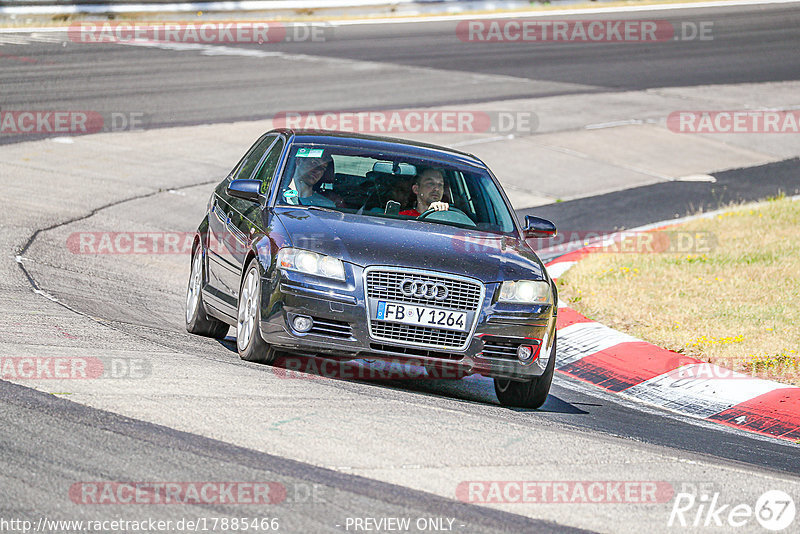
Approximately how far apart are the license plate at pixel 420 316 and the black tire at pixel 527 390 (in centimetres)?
75

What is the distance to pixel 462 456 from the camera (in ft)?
18.5

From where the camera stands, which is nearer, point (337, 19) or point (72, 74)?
point (72, 74)

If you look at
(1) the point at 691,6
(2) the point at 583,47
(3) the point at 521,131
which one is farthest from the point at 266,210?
(1) the point at 691,6

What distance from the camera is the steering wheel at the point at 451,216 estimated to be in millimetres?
8258

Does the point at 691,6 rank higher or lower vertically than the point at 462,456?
higher

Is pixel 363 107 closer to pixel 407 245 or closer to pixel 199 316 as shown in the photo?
pixel 199 316

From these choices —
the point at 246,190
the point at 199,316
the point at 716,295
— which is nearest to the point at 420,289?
the point at 246,190

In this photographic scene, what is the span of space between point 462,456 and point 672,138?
1585 cm

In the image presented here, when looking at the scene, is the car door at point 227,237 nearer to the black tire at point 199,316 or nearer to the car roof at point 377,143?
the black tire at point 199,316

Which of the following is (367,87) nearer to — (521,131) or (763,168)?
(521,131)

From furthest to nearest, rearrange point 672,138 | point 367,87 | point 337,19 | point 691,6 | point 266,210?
1. point 691,6
2. point 337,19
3. point 367,87
4. point 672,138
5. point 266,210

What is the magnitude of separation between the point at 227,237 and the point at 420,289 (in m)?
1.93

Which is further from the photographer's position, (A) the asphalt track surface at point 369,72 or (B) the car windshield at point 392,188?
(A) the asphalt track surface at point 369,72

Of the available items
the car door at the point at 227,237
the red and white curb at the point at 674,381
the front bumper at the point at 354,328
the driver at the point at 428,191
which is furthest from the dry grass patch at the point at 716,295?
the car door at the point at 227,237
